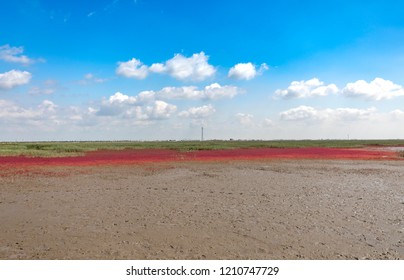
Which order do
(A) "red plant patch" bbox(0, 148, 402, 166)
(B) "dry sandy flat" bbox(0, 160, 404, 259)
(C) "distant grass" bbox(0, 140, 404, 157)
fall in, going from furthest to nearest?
1. (C) "distant grass" bbox(0, 140, 404, 157)
2. (A) "red plant patch" bbox(0, 148, 402, 166)
3. (B) "dry sandy flat" bbox(0, 160, 404, 259)

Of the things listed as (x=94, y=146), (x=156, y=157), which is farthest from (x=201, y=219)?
(x=94, y=146)

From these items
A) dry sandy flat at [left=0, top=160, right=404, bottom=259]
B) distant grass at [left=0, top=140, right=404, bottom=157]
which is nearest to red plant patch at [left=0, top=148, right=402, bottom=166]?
distant grass at [left=0, top=140, right=404, bottom=157]

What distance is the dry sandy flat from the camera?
308 inches

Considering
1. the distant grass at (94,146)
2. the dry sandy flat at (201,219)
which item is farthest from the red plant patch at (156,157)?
the dry sandy flat at (201,219)

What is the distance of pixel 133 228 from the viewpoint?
381 inches

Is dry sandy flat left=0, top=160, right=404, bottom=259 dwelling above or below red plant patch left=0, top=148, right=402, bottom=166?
below

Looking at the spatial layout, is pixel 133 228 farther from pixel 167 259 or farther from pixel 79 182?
pixel 79 182

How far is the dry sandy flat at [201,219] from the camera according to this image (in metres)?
7.82

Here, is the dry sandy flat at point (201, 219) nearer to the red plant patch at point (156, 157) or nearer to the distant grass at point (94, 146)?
the red plant patch at point (156, 157)

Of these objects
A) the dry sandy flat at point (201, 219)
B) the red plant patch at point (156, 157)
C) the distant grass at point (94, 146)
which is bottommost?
the dry sandy flat at point (201, 219)

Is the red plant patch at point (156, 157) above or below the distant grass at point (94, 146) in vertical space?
below

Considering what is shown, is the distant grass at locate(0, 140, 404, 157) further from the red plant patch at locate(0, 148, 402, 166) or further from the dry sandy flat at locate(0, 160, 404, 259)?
the dry sandy flat at locate(0, 160, 404, 259)
